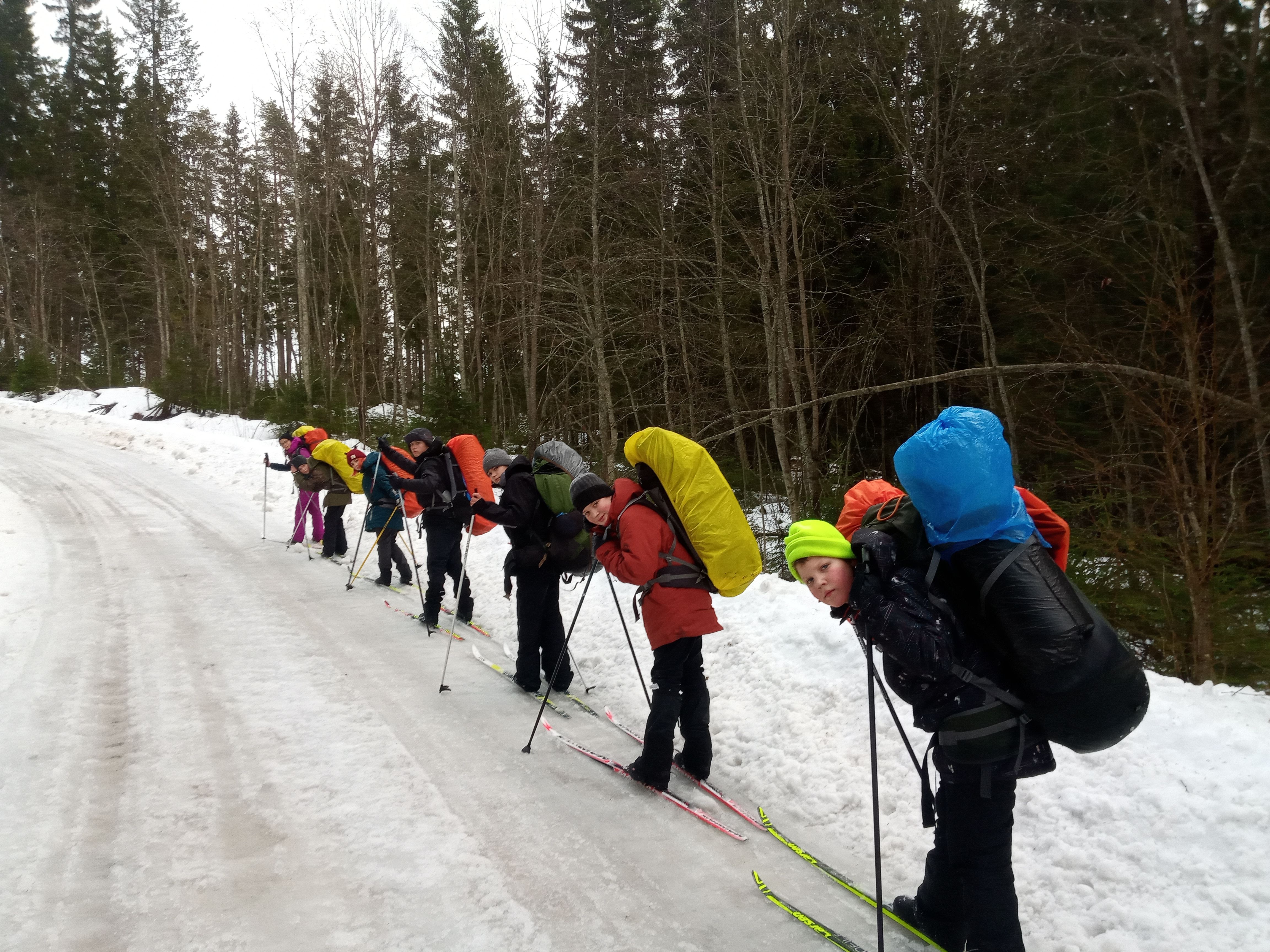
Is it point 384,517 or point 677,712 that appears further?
point 384,517

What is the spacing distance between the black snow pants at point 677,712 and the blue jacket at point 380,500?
603 cm

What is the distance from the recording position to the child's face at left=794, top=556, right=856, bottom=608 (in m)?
2.59

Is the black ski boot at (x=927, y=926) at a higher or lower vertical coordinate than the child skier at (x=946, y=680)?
lower

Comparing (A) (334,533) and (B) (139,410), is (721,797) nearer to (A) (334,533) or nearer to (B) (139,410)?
(A) (334,533)

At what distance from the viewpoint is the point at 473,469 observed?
7738 millimetres

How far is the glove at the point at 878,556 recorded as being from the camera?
8.16 feet

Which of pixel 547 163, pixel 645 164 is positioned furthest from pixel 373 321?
pixel 645 164

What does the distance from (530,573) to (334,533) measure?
20.2 ft

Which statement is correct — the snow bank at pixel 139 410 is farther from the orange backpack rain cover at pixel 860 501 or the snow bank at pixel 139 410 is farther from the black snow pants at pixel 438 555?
the orange backpack rain cover at pixel 860 501

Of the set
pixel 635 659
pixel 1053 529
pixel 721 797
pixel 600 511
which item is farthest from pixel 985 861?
pixel 635 659

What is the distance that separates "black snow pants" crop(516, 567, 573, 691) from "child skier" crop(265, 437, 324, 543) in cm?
669

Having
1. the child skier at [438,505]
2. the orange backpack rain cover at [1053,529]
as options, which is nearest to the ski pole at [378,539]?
the child skier at [438,505]

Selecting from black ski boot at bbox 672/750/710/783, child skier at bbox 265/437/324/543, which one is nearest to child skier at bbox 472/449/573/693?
black ski boot at bbox 672/750/710/783

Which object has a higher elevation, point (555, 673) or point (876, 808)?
point (876, 808)
